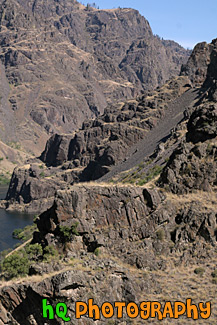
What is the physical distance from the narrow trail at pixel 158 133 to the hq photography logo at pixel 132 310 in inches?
3500

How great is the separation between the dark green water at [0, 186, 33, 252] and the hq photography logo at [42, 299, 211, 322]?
87.2 metres

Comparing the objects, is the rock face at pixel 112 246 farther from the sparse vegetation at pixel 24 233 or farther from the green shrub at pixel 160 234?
the sparse vegetation at pixel 24 233

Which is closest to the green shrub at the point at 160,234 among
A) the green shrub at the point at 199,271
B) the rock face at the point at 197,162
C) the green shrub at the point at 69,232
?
the green shrub at the point at 199,271

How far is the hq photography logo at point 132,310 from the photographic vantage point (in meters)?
34.8

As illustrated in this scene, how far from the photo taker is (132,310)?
119 feet

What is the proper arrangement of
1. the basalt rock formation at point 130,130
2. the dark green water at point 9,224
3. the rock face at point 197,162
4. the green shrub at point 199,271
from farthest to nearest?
1. the basalt rock formation at point 130,130
2. the dark green water at point 9,224
3. the rock face at point 197,162
4. the green shrub at point 199,271

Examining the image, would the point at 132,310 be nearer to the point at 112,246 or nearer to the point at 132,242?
the point at 112,246

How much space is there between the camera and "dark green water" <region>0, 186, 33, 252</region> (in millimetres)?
123750

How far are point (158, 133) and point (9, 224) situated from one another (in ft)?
202

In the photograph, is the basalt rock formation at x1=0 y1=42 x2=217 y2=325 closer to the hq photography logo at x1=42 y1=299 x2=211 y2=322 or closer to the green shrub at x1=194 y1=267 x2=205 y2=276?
the green shrub at x1=194 y1=267 x2=205 y2=276

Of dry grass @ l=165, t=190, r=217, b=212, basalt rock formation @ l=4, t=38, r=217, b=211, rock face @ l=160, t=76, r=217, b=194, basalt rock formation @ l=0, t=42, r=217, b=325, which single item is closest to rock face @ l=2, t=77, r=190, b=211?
basalt rock formation @ l=4, t=38, r=217, b=211

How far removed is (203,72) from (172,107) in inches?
762

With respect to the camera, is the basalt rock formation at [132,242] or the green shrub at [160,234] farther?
the green shrub at [160,234]

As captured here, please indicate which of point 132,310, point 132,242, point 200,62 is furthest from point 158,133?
point 132,310
